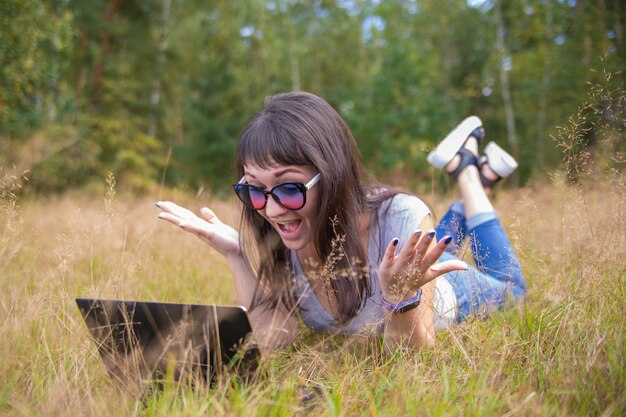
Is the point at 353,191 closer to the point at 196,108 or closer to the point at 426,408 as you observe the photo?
the point at 426,408

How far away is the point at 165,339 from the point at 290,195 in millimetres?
725

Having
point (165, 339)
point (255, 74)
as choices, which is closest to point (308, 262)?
point (165, 339)

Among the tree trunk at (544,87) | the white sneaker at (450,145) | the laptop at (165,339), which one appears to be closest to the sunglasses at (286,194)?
the laptop at (165,339)

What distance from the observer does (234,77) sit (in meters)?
15.9

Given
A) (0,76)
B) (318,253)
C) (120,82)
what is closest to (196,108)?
(120,82)

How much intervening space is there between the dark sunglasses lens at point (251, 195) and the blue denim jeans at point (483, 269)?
827 mm

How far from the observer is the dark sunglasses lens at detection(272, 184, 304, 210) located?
1933mm

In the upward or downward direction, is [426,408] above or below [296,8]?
below

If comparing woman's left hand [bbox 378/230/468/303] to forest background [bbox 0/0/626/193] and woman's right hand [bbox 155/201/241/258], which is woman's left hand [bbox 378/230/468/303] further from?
forest background [bbox 0/0/626/193]

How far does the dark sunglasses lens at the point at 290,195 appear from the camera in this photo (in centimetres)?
193

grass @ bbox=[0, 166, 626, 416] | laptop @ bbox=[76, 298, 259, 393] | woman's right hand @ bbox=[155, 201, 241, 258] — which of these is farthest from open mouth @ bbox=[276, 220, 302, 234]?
laptop @ bbox=[76, 298, 259, 393]

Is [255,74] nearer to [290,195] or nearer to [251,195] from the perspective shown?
[251,195]

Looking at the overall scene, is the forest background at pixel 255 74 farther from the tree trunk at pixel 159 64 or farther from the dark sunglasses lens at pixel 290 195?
the dark sunglasses lens at pixel 290 195

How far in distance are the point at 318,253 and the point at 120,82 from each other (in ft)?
39.3
